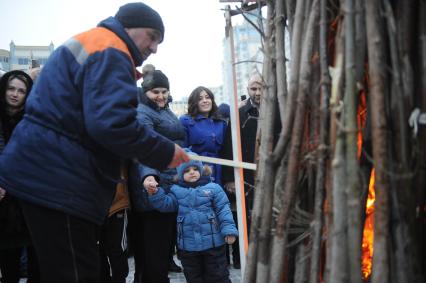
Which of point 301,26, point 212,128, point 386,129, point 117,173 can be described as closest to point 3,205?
point 117,173

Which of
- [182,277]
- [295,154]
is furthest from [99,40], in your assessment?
[182,277]

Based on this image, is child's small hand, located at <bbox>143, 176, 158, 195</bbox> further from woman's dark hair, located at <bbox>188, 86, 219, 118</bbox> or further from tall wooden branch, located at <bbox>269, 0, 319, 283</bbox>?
tall wooden branch, located at <bbox>269, 0, 319, 283</bbox>

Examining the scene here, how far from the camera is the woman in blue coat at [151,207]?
3.70 metres

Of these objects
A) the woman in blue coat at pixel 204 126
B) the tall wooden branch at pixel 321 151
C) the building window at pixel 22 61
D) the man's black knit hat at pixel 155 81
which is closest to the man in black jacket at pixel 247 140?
the woman in blue coat at pixel 204 126

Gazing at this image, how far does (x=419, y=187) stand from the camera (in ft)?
5.33

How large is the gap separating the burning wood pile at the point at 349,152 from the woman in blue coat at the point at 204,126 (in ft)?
8.80

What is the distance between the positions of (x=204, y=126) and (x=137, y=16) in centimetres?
231

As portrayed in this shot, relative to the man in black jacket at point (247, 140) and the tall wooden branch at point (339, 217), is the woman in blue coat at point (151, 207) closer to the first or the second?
the man in black jacket at point (247, 140)

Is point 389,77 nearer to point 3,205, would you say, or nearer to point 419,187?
point 419,187

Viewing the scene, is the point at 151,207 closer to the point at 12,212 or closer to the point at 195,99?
the point at 12,212

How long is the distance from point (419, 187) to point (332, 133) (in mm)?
376

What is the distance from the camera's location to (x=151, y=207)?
3654 mm

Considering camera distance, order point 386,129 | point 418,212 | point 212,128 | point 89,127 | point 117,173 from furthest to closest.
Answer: point 212,128, point 117,173, point 89,127, point 418,212, point 386,129

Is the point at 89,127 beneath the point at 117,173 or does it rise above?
above
